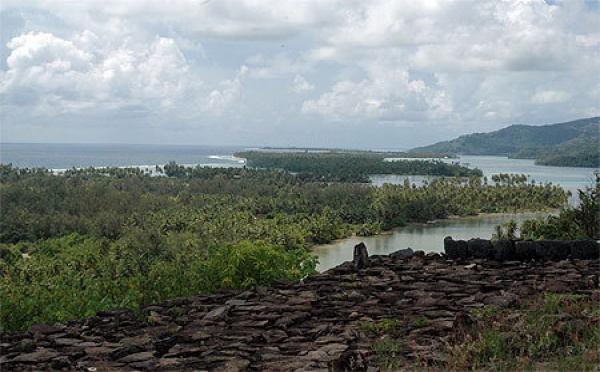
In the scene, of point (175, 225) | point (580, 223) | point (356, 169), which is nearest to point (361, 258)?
point (580, 223)

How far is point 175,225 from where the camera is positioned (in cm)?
7331

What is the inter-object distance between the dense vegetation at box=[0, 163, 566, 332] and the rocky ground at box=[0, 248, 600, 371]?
5.88ft

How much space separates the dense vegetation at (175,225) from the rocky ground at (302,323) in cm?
179

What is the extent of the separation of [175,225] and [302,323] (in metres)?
66.7

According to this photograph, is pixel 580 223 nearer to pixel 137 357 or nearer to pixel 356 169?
pixel 137 357

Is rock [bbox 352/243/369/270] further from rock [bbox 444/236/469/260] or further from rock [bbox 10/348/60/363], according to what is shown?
rock [bbox 10/348/60/363]

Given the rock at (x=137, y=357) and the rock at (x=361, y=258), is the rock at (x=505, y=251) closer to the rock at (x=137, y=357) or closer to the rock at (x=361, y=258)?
the rock at (x=361, y=258)

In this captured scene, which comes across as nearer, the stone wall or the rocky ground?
the rocky ground

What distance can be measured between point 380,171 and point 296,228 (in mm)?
98983

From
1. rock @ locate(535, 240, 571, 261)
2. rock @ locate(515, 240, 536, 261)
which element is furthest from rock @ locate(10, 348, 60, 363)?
rock @ locate(535, 240, 571, 261)

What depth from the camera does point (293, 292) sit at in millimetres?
9945

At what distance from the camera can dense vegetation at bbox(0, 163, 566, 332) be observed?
39.4 ft

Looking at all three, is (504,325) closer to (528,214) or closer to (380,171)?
(528,214)

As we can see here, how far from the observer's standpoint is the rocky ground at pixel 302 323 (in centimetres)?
675
